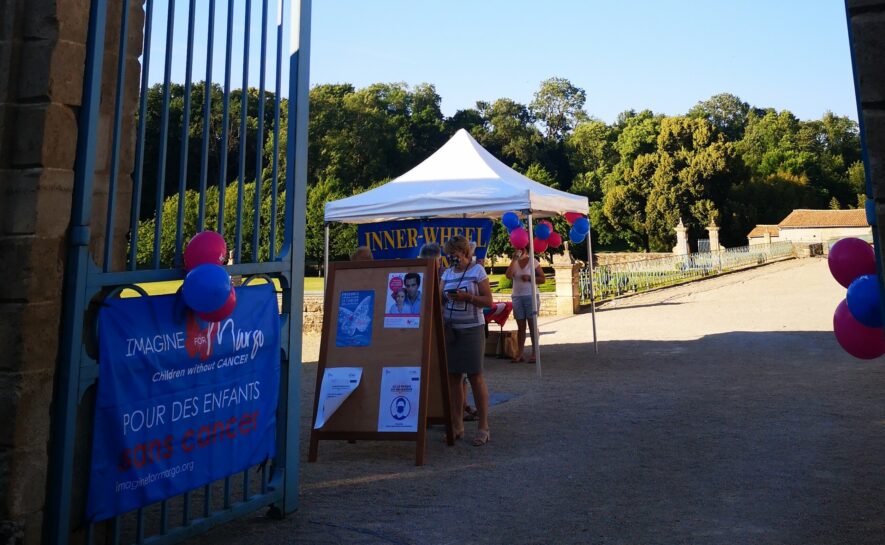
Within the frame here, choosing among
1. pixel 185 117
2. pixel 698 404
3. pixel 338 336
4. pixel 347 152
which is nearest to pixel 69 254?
pixel 185 117

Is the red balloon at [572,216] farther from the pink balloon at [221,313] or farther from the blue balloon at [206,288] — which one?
the blue balloon at [206,288]

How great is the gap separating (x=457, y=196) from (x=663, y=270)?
19951 mm

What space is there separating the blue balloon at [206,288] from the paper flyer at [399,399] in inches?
97.0

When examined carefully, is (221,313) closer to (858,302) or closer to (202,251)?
(202,251)

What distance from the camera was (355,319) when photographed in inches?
246

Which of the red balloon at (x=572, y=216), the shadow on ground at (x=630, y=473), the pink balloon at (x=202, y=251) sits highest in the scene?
the red balloon at (x=572, y=216)

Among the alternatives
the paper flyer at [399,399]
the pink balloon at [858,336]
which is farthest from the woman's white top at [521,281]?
the pink balloon at [858,336]

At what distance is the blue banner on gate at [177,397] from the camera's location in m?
3.45

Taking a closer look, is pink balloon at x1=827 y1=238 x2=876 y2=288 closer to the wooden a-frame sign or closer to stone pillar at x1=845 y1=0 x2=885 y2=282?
stone pillar at x1=845 y1=0 x2=885 y2=282

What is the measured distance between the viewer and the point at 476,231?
1077 cm

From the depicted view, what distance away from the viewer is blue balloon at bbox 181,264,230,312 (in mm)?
3656

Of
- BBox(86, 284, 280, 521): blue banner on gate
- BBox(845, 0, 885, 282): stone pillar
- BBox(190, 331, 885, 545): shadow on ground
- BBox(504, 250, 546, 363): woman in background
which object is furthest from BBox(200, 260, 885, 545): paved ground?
BBox(845, 0, 885, 282): stone pillar

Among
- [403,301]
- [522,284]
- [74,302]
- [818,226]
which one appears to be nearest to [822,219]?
[818,226]

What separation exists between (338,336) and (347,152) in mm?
58675
